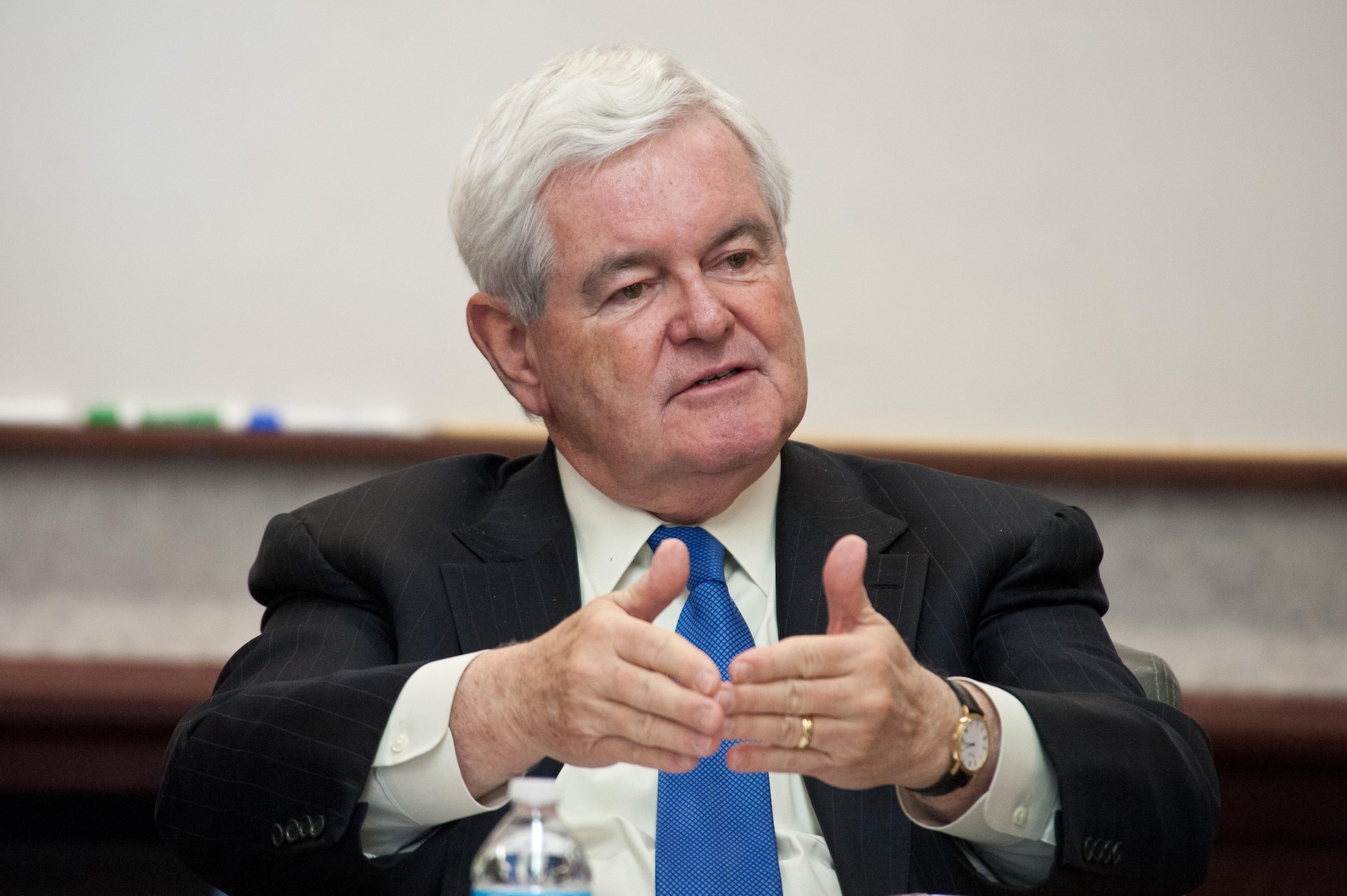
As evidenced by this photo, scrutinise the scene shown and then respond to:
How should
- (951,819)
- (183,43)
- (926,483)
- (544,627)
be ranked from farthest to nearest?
(183,43) < (926,483) < (544,627) < (951,819)

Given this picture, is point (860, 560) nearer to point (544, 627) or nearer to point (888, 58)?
point (544, 627)

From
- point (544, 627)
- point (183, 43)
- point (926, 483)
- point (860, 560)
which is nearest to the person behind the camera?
point (860, 560)

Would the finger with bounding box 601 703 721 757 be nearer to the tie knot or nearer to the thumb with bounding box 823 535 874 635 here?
the thumb with bounding box 823 535 874 635

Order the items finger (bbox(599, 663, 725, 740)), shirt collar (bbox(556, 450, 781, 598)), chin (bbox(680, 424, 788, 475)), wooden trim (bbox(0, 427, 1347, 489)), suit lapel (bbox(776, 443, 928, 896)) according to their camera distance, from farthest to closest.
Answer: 1. wooden trim (bbox(0, 427, 1347, 489))
2. shirt collar (bbox(556, 450, 781, 598))
3. chin (bbox(680, 424, 788, 475))
4. suit lapel (bbox(776, 443, 928, 896))
5. finger (bbox(599, 663, 725, 740))

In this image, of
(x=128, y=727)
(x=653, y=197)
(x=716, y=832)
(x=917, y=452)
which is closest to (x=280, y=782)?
(x=716, y=832)

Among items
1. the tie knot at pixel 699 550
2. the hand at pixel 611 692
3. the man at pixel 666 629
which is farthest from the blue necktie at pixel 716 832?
the hand at pixel 611 692

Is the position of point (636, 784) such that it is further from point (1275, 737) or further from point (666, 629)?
point (1275, 737)

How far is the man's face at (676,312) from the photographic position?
1.64 metres

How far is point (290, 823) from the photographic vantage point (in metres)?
1.38

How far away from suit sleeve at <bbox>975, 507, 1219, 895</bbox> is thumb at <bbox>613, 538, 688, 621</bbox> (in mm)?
432

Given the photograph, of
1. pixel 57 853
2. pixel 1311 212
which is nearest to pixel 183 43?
pixel 57 853

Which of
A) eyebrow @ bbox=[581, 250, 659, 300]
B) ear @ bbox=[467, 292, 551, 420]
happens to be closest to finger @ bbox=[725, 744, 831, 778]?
eyebrow @ bbox=[581, 250, 659, 300]

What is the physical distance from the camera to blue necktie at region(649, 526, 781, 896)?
1.42m

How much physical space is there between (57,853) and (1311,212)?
3.43 m
